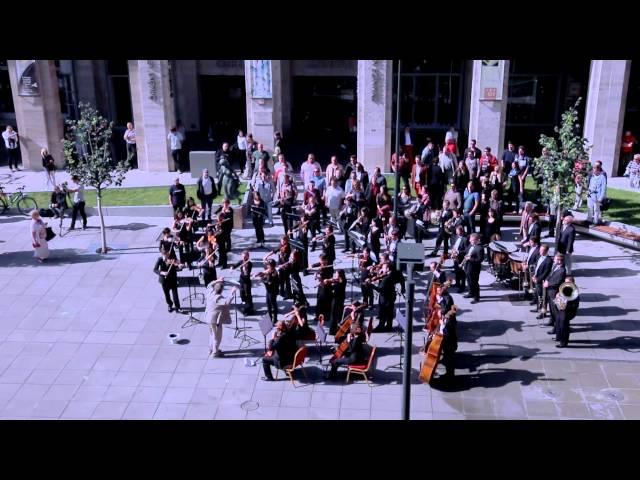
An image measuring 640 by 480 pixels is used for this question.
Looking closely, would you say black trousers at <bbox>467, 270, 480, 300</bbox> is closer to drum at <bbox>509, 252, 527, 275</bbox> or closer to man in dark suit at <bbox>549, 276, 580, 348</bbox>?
drum at <bbox>509, 252, 527, 275</bbox>

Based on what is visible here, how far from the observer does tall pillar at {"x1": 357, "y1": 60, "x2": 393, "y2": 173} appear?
26752mm

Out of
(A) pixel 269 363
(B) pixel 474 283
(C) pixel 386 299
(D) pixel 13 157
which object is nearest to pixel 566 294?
(B) pixel 474 283

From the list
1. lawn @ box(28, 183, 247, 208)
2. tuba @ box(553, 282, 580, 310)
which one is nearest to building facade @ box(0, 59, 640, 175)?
lawn @ box(28, 183, 247, 208)

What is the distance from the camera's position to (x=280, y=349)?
13.8 meters

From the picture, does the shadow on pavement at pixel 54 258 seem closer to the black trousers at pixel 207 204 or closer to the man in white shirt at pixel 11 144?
the black trousers at pixel 207 204

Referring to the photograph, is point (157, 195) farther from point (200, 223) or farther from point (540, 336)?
point (540, 336)

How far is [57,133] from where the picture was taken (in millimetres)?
30016

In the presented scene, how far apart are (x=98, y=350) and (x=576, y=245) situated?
43.9 ft

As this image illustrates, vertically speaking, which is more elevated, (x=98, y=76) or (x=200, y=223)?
(x=98, y=76)

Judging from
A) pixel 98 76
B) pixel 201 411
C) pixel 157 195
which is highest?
pixel 98 76

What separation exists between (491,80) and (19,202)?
1707 cm

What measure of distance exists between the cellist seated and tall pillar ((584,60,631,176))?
16.6 meters

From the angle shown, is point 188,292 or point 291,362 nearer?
point 291,362
